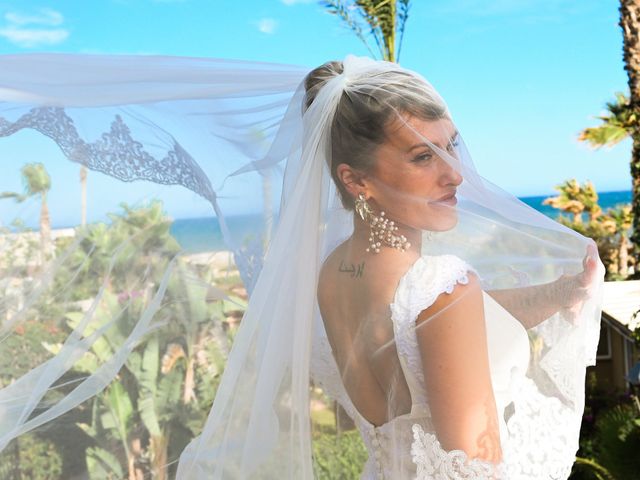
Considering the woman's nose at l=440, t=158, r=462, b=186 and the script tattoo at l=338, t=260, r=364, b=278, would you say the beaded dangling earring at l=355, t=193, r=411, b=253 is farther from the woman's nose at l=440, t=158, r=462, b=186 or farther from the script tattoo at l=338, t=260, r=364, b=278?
the woman's nose at l=440, t=158, r=462, b=186

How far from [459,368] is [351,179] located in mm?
476

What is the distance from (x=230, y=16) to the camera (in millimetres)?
61844

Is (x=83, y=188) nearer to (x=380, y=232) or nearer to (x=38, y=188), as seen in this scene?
(x=38, y=188)

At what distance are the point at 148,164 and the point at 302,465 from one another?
0.81m

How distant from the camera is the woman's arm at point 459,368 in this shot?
4.75 ft

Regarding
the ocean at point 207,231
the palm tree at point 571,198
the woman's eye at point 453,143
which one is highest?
the woman's eye at point 453,143

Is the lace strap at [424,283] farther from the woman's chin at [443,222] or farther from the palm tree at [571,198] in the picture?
the palm tree at [571,198]

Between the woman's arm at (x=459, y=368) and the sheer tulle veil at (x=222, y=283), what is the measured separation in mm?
128

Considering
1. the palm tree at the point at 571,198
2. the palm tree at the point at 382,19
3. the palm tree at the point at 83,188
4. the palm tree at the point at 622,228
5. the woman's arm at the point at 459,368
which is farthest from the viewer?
the palm tree at the point at 571,198

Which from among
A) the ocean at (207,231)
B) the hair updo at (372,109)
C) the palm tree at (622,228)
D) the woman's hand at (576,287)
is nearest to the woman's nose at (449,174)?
the hair updo at (372,109)

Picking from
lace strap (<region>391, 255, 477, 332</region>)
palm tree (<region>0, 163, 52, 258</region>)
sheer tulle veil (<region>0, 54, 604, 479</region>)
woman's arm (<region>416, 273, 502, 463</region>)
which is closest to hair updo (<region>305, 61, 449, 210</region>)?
sheer tulle veil (<region>0, 54, 604, 479</region>)

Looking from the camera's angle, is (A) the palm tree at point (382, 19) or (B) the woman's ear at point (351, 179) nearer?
(B) the woman's ear at point (351, 179)

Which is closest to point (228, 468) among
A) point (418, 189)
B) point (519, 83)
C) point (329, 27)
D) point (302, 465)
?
point (302, 465)

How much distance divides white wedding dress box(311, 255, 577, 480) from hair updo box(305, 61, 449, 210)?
28cm
